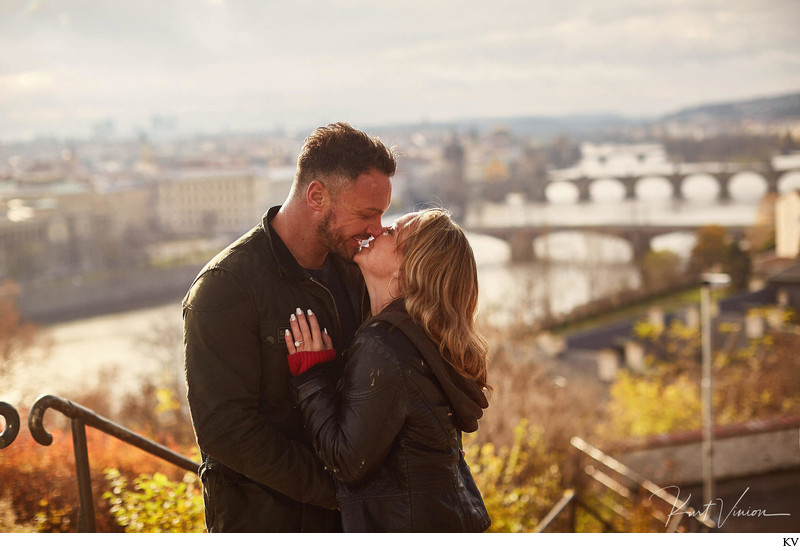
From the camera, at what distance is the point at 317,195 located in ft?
5.88

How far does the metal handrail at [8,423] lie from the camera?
72.2 inches

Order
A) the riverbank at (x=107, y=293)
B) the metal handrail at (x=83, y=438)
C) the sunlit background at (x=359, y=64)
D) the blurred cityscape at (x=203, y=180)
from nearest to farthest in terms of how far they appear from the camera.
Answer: the metal handrail at (x=83, y=438), the blurred cityscape at (x=203, y=180), the riverbank at (x=107, y=293), the sunlit background at (x=359, y=64)

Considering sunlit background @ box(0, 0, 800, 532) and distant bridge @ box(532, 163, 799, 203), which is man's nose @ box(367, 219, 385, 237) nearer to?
sunlit background @ box(0, 0, 800, 532)

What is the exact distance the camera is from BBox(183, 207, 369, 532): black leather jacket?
164 centimetres

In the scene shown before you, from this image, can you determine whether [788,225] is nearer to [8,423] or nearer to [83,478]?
[83,478]

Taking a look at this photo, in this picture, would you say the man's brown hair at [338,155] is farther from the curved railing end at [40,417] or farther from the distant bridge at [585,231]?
the distant bridge at [585,231]

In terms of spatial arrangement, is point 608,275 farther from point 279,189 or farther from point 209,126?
point 209,126

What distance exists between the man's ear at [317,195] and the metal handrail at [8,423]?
0.82 m

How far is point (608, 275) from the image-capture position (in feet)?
93.1

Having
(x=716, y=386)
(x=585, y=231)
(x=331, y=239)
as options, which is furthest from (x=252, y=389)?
(x=585, y=231)

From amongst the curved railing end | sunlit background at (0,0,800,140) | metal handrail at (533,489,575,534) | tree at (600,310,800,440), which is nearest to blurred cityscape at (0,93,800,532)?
tree at (600,310,800,440)

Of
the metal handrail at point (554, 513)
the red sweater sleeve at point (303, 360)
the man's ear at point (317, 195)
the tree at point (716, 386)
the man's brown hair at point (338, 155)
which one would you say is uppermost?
the man's brown hair at point (338, 155)

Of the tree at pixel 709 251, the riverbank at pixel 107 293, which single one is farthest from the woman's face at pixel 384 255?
the tree at pixel 709 251

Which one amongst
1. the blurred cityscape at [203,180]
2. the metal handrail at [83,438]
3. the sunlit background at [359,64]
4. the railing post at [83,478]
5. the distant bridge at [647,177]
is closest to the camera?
the metal handrail at [83,438]
